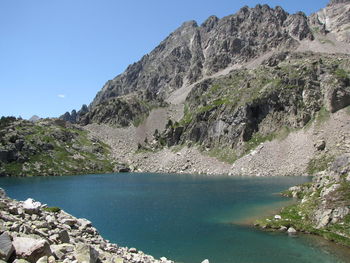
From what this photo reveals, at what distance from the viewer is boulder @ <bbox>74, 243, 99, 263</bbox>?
17906 mm

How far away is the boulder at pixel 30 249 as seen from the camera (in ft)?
52.5

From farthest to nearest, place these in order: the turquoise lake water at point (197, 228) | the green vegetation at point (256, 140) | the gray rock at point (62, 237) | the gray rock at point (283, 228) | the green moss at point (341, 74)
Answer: the green moss at point (341, 74)
the green vegetation at point (256, 140)
the gray rock at point (283, 228)
the turquoise lake water at point (197, 228)
the gray rock at point (62, 237)

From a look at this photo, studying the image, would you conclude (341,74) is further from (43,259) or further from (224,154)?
(43,259)

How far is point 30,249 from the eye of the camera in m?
16.3

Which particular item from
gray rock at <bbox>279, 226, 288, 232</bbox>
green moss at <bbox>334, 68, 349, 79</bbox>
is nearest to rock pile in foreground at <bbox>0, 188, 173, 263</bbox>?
gray rock at <bbox>279, 226, 288, 232</bbox>

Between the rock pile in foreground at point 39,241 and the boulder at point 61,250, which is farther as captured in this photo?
the boulder at point 61,250

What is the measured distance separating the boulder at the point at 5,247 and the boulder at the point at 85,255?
3.65 metres

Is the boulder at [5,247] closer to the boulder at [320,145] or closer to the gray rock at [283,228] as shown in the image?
the gray rock at [283,228]

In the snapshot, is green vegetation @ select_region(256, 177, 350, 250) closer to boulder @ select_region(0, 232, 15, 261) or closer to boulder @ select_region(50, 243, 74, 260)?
boulder @ select_region(50, 243, 74, 260)

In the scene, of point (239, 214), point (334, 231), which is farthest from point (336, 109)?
point (334, 231)

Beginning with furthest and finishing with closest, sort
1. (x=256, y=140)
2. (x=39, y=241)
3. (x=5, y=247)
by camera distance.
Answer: (x=256, y=140), (x=39, y=241), (x=5, y=247)

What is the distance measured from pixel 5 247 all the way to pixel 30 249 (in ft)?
4.18

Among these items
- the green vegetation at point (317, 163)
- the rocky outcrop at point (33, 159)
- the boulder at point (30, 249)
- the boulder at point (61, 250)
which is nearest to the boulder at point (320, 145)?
the green vegetation at point (317, 163)

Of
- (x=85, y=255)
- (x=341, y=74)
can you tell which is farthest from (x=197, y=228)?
(x=341, y=74)
